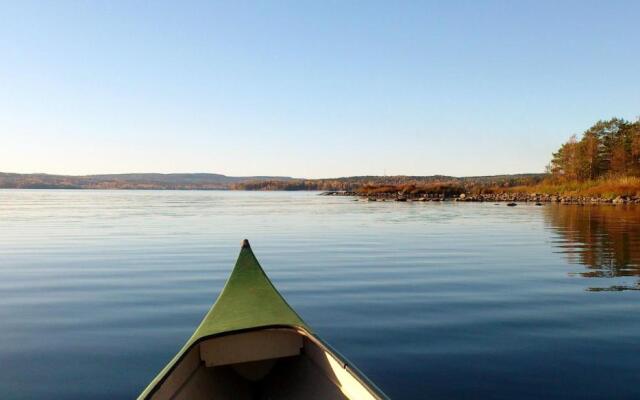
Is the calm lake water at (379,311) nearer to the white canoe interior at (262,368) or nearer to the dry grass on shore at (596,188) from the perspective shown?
the white canoe interior at (262,368)

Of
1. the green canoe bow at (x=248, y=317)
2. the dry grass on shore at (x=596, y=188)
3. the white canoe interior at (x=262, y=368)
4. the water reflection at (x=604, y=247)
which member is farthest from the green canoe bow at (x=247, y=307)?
the dry grass on shore at (x=596, y=188)

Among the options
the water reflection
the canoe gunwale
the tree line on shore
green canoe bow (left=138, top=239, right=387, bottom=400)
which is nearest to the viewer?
the canoe gunwale

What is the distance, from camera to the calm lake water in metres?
7.75

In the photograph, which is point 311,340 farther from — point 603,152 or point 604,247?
point 603,152

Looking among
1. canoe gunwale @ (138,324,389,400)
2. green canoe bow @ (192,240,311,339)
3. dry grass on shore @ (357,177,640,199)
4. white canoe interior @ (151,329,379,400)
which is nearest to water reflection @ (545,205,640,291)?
green canoe bow @ (192,240,311,339)

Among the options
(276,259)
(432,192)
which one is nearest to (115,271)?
(276,259)

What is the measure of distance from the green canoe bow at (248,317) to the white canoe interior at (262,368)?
0.12 metres

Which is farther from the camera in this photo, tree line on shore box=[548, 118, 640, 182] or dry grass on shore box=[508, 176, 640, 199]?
tree line on shore box=[548, 118, 640, 182]

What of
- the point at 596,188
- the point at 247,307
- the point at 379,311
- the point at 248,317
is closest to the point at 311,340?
the point at 248,317

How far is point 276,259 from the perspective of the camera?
20.7m

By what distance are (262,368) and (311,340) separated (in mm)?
1169

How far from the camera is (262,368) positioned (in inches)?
292

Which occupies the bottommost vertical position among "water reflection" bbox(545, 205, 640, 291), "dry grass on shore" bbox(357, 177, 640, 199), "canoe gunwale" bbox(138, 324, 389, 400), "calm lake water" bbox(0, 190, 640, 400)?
"calm lake water" bbox(0, 190, 640, 400)

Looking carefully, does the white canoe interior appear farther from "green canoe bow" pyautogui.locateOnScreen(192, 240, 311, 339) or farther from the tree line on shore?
the tree line on shore
